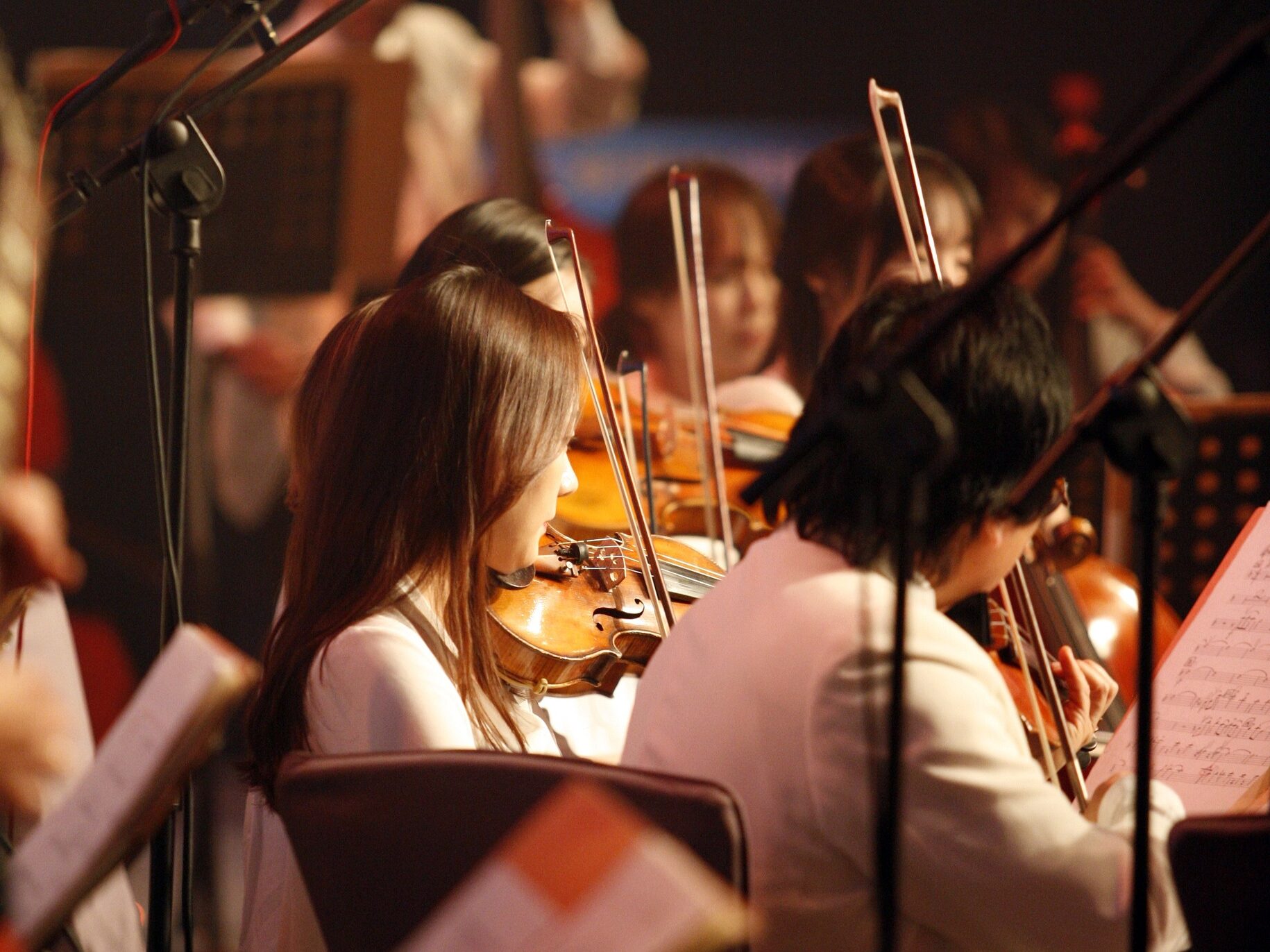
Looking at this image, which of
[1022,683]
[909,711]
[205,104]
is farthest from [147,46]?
[1022,683]

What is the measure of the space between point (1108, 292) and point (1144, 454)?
348 centimetres

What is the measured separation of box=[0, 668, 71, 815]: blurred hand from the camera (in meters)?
0.66

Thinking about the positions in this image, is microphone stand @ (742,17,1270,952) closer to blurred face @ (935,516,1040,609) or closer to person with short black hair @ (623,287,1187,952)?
person with short black hair @ (623,287,1187,952)

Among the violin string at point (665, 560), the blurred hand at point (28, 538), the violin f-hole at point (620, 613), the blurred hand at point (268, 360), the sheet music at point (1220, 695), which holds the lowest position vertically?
the blurred hand at point (268, 360)

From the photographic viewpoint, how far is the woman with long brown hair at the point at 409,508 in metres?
1.29

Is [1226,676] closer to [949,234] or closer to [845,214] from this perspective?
[949,234]

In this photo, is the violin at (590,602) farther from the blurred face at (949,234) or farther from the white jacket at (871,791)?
the blurred face at (949,234)

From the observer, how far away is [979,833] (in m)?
0.96

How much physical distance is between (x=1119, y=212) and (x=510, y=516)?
3.33 metres

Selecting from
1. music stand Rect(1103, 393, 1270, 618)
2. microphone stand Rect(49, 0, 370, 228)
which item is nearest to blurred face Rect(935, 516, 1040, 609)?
microphone stand Rect(49, 0, 370, 228)

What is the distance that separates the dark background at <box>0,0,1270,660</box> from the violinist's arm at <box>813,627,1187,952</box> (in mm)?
3213

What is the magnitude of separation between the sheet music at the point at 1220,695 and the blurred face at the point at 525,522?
0.62 m

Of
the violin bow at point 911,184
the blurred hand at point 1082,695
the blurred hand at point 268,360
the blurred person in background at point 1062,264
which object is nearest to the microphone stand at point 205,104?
the violin bow at point 911,184

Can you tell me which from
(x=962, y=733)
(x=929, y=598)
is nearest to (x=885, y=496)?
(x=929, y=598)
